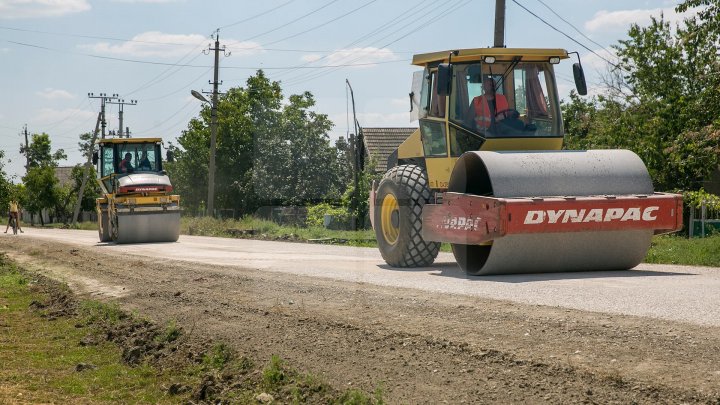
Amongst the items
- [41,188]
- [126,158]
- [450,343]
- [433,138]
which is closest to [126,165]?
[126,158]

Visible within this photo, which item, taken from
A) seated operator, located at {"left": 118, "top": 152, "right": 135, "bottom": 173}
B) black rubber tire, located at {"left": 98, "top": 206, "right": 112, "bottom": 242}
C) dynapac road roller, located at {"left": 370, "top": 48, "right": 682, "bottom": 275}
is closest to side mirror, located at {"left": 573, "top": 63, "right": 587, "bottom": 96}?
dynapac road roller, located at {"left": 370, "top": 48, "right": 682, "bottom": 275}

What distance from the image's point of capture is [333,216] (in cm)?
3938

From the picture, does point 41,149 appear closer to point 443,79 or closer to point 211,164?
point 211,164

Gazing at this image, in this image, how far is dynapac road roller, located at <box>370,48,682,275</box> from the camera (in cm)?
1256

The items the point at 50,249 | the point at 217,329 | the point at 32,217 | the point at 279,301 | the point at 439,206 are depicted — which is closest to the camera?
the point at 217,329

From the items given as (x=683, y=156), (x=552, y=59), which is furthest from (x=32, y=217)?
(x=552, y=59)

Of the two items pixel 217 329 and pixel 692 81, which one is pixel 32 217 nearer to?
pixel 692 81

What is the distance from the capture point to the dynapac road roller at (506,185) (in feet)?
41.2

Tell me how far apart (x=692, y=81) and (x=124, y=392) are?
2546 centimetres

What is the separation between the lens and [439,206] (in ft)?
45.9

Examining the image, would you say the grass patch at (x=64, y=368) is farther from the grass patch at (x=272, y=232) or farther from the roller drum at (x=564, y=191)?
the grass patch at (x=272, y=232)

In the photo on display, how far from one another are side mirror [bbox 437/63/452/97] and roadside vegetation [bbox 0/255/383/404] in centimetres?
548

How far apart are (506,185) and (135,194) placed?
746 inches

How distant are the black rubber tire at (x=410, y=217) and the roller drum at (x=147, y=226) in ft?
49.0
